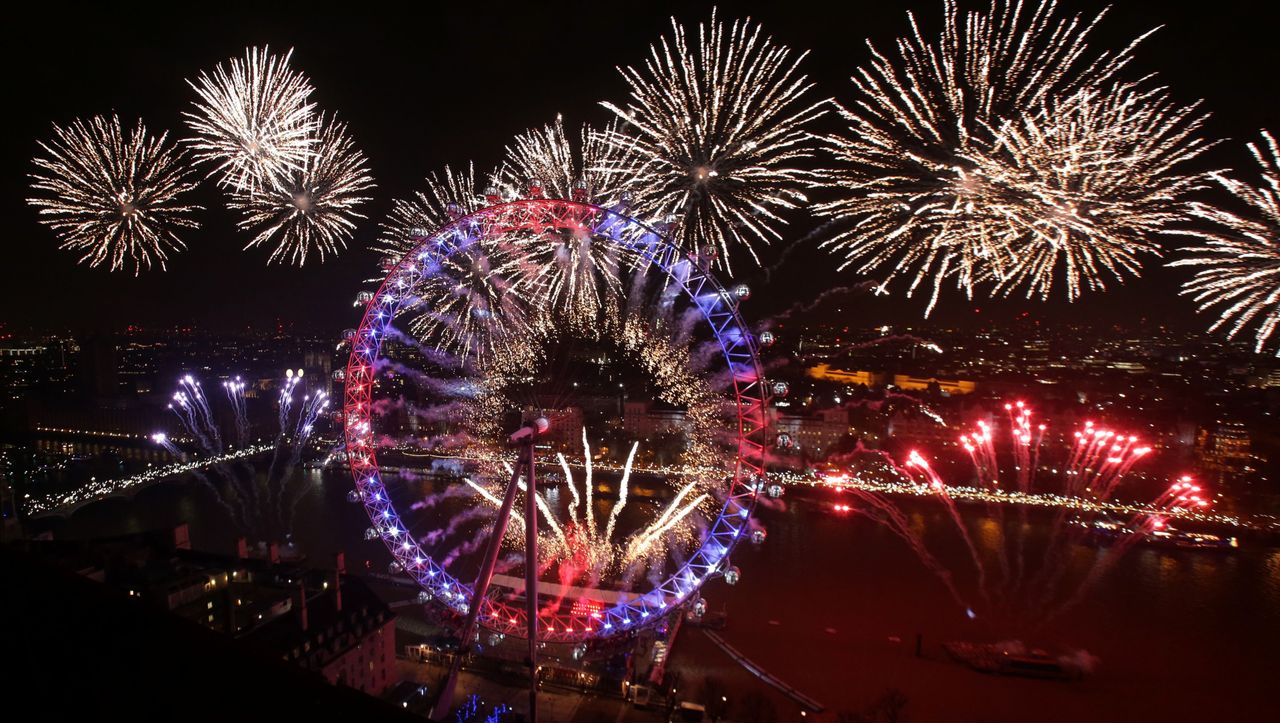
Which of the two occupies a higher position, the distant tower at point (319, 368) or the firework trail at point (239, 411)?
the distant tower at point (319, 368)

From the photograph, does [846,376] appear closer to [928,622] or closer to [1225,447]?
[1225,447]

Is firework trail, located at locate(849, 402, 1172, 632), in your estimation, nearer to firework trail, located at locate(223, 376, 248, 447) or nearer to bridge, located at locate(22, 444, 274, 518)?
bridge, located at locate(22, 444, 274, 518)

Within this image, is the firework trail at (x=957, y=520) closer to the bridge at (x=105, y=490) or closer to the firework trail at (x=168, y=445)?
the bridge at (x=105, y=490)

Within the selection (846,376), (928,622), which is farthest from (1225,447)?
(928,622)

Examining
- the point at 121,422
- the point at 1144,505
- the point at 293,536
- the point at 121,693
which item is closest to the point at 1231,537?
the point at 1144,505

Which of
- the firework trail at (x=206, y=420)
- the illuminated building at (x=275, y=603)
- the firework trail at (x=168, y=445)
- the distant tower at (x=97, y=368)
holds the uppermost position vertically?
the distant tower at (x=97, y=368)

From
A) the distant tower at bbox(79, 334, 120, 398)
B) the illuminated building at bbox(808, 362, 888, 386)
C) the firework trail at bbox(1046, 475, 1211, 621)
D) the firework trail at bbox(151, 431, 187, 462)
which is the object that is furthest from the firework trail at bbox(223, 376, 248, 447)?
the firework trail at bbox(1046, 475, 1211, 621)

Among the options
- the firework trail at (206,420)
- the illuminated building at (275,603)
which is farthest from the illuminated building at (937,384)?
the firework trail at (206,420)

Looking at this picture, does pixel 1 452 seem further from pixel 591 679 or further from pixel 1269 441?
pixel 1269 441
